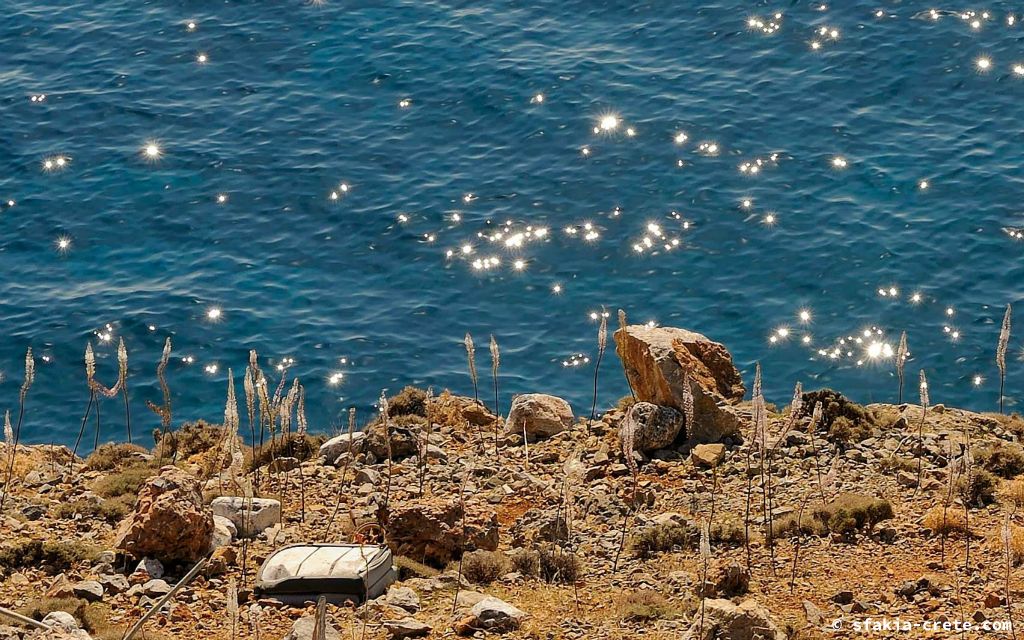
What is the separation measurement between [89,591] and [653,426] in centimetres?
815

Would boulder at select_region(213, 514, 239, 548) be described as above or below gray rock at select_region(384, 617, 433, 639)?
above

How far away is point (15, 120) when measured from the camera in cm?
3556

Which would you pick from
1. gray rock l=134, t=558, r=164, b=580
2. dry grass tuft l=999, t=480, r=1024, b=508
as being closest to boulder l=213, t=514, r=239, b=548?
Answer: gray rock l=134, t=558, r=164, b=580

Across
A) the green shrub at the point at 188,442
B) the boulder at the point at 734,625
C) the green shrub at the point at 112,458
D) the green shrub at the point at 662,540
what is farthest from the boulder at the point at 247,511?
the boulder at the point at 734,625

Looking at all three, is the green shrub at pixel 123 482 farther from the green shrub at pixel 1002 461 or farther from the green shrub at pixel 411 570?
the green shrub at pixel 1002 461

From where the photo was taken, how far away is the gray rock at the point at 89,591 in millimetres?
13719

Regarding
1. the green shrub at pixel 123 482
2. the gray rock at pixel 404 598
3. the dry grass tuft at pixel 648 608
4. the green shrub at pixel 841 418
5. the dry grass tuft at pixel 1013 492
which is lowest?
the dry grass tuft at pixel 648 608

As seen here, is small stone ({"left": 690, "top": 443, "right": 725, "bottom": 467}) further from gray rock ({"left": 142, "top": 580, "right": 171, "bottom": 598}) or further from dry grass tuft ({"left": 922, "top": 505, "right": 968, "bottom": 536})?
gray rock ({"left": 142, "top": 580, "right": 171, "bottom": 598})

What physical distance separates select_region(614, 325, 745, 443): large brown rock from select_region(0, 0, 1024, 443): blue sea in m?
3.90

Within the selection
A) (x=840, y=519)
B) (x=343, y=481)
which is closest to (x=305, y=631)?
(x=343, y=481)

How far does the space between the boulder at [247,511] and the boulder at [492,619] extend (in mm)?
3590

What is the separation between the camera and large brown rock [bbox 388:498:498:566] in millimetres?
15336

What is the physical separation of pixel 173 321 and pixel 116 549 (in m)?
12.4

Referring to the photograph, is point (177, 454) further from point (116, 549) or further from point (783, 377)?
point (783, 377)
